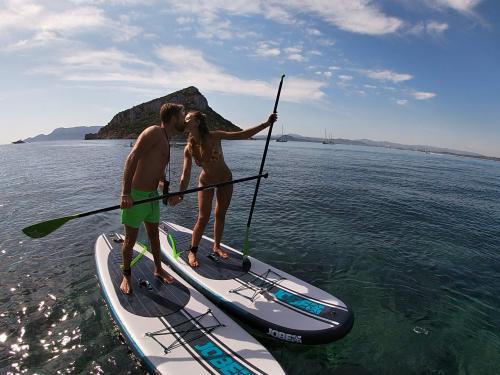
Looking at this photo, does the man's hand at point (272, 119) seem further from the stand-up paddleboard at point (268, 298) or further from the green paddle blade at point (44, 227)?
the green paddle blade at point (44, 227)

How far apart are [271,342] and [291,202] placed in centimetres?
1326

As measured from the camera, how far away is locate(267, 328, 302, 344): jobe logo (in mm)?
5211

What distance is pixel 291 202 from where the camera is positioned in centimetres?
1870

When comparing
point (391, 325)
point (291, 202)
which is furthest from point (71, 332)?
point (291, 202)

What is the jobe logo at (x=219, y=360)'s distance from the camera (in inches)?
167

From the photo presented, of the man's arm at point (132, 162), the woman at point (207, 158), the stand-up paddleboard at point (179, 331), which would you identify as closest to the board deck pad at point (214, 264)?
the woman at point (207, 158)

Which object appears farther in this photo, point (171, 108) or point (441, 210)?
point (441, 210)

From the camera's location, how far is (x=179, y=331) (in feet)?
16.5

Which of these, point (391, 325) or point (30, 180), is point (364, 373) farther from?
point (30, 180)

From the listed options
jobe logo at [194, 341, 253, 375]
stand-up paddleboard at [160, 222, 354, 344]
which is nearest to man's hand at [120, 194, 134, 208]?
stand-up paddleboard at [160, 222, 354, 344]

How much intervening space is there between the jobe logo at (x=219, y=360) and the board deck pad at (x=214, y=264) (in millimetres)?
2201

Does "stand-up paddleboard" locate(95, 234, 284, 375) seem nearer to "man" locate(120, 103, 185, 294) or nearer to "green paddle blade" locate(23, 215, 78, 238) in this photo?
"man" locate(120, 103, 185, 294)

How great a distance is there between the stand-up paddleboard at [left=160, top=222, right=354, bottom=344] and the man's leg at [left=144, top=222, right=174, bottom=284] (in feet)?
1.91

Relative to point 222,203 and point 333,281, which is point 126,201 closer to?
point 222,203
